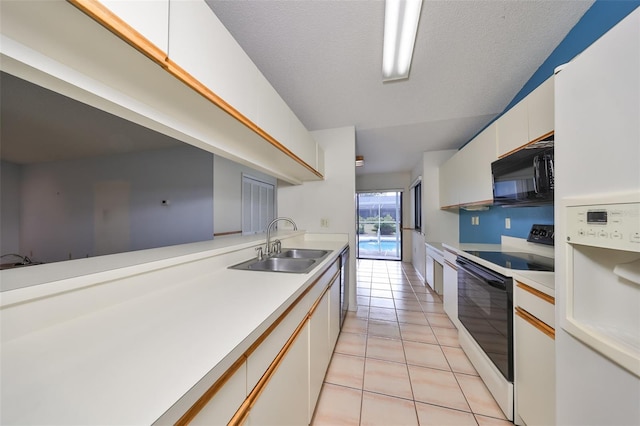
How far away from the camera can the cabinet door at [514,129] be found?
4.77 ft

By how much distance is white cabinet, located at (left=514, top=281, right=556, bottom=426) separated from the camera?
98 cm

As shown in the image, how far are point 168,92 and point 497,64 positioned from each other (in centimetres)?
227

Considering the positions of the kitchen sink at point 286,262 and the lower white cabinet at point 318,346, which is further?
the kitchen sink at point 286,262

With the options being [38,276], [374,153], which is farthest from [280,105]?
[374,153]

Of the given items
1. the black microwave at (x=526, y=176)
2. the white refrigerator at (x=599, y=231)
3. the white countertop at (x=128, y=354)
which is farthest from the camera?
the black microwave at (x=526, y=176)

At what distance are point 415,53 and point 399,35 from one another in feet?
0.82

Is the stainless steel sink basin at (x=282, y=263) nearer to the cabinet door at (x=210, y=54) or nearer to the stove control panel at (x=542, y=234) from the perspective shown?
the cabinet door at (x=210, y=54)

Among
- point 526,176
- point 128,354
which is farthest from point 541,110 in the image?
point 128,354

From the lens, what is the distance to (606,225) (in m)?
0.60

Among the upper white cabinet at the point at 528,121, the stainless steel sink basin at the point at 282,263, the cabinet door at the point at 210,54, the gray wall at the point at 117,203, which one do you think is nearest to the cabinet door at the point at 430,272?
the upper white cabinet at the point at 528,121

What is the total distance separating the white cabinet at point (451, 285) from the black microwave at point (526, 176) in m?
0.68

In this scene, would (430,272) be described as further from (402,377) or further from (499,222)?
(402,377)

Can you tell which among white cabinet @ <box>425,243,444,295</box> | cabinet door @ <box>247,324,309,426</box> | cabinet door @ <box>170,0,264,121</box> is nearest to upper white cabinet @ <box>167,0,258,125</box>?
cabinet door @ <box>170,0,264,121</box>

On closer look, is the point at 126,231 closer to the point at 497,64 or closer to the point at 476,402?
the point at 476,402
